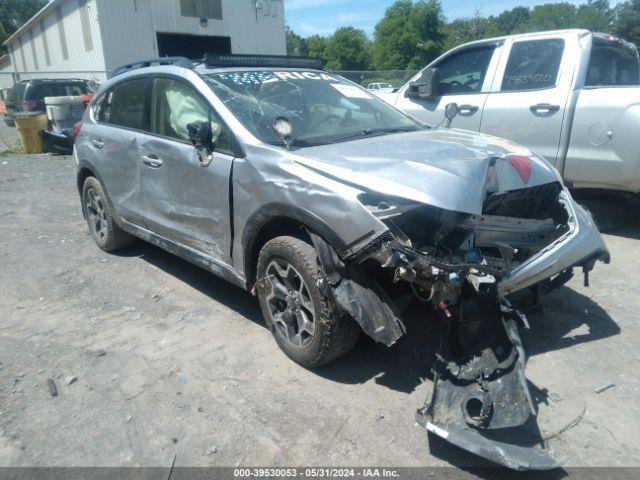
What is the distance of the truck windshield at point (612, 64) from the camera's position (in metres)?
5.62

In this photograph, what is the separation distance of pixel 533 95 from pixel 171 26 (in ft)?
74.2

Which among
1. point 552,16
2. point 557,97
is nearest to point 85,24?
point 557,97

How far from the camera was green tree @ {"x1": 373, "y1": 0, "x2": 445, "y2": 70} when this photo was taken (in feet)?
207

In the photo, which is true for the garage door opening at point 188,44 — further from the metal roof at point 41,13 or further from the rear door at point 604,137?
the rear door at point 604,137

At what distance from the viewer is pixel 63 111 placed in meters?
12.7

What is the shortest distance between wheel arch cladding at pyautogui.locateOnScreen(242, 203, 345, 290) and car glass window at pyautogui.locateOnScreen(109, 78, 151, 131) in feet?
5.52

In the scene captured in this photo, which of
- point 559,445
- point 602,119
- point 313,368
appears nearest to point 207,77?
point 313,368

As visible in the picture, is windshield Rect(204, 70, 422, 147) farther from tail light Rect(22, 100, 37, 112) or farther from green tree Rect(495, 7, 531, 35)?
green tree Rect(495, 7, 531, 35)

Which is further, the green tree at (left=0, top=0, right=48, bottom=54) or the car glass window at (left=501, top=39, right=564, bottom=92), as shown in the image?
the green tree at (left=0, top=0, right=48, bottom=54)

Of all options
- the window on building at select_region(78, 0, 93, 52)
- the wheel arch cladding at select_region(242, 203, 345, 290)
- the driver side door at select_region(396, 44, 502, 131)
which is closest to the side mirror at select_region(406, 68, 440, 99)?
the driver side door at select_region(396, 44, 502, 131)

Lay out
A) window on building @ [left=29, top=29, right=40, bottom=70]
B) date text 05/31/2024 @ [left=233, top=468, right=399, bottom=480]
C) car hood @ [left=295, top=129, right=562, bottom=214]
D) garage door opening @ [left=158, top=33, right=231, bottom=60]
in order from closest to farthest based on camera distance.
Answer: date text 05/31/2024 @ [left=233, top=468, right=399, bottom=480]
car hood @ [left=295, top=129, right=562, bottom=214]
garage door opening @ [left=158, top=33, right=231, bottom=60]
window on building @ [left=29, top=29, right=40, bottom=70]

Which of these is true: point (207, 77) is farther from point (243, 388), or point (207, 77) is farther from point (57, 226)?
point (57, 226)

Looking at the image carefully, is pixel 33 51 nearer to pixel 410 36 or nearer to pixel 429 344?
pixel 429 344

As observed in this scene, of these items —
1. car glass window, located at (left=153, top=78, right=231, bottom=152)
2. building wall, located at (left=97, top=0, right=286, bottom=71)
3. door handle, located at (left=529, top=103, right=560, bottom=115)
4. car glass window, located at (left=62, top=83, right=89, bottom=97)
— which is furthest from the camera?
building wall, located at (left=97, top=0, right=286, bottom=71)
